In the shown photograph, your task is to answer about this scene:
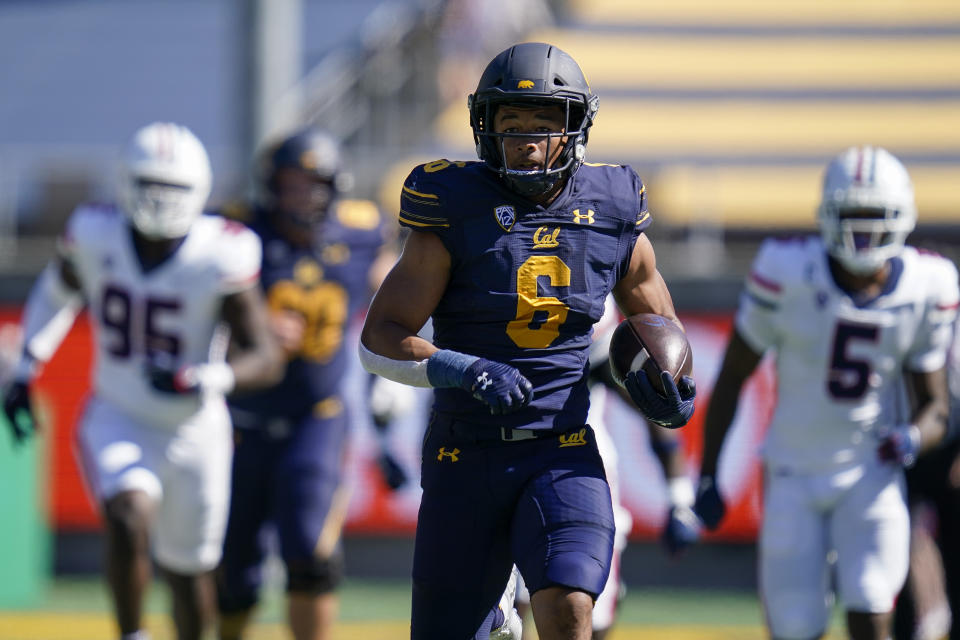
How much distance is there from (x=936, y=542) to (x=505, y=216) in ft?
8.31

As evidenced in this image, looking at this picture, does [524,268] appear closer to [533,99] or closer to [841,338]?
[533,99]

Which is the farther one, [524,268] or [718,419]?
[718,419]

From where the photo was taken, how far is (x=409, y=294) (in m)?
3.64

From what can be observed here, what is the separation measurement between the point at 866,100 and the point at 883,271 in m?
14.6

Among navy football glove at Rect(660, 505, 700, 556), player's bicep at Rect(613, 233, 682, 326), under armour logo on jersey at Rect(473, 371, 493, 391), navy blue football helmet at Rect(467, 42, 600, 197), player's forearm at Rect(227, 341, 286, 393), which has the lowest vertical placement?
navy football glove at Rect(660, 505, 700, 556)

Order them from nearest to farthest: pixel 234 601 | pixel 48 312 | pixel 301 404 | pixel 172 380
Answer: pixel 172 380 → pixel 48 312 → pixel 234 601 → pixel 301 404

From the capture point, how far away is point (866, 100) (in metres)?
18.7

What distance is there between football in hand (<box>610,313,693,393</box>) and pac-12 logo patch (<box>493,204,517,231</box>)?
404 millimetres

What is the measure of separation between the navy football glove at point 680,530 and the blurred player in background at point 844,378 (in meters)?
0.07

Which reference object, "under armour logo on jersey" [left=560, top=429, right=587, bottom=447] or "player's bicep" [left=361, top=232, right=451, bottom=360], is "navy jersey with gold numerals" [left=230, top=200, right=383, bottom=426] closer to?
"player's bicep" [left=361, top=232, right=451, bottom=360]

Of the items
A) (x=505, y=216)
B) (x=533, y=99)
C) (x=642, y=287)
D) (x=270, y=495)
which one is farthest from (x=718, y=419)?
(x=270, y=495)

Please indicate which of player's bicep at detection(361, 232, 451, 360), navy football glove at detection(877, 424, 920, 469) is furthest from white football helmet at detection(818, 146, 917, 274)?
player's bicep at detection(361, 232, 451, 360)

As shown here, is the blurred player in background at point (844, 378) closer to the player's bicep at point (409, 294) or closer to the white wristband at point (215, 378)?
the player's bicep at point (409, 294)

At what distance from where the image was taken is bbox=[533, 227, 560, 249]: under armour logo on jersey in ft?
11.9
